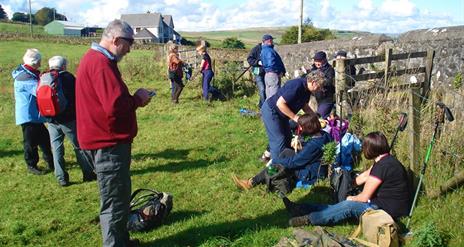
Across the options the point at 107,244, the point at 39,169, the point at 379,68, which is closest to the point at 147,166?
the point at 39,169

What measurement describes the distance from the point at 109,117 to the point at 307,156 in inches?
113

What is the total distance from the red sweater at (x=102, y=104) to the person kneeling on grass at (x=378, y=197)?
2.09 m

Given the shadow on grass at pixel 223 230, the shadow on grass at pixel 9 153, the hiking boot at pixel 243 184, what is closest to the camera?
the shadow on grass at pixel 223 230

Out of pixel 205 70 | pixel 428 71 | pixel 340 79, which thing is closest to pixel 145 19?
pixel 205 70

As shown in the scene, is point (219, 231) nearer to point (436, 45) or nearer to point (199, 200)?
point (199, 200)

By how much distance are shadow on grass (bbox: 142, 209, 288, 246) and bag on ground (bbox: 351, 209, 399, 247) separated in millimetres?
895

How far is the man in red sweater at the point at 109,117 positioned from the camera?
3865mm

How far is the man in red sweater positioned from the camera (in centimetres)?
387

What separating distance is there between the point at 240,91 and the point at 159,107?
109 inches

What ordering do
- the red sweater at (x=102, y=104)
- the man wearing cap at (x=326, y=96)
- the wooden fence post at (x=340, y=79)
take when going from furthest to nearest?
the man wearing cap at (x=326, y=96), the wooden fence post at (x=340, y=79), the red sweater at (x=102, y=104)

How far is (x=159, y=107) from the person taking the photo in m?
13.3

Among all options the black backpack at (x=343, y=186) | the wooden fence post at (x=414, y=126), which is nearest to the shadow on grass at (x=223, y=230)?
the black backpack at (x=343, y=186)

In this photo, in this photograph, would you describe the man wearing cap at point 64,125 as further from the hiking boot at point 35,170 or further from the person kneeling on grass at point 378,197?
the person kneeling on grass at point 378,197

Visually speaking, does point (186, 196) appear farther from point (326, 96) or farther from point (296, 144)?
point (326, 96)
